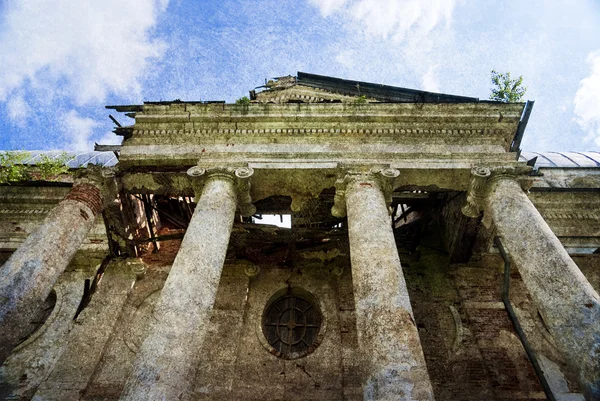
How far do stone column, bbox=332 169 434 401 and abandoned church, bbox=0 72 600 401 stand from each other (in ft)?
0.13

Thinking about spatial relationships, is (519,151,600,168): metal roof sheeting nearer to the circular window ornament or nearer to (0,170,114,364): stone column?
the circular window ornament

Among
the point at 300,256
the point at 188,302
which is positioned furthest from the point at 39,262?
the point at 300,256

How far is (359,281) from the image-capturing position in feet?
18.8

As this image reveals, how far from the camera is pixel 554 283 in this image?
220 inches

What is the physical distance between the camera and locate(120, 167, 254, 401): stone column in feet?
15.2

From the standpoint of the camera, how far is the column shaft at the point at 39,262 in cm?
565

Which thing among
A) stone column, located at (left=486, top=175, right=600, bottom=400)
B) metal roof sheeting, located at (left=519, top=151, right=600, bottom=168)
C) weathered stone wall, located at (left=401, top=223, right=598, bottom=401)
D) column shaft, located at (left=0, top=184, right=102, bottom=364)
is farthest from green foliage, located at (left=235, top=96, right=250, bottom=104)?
metal roof sheeting, located at (left=519, top=151, right=600, bottom=168)

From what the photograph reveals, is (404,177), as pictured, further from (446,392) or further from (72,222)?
(72,222)

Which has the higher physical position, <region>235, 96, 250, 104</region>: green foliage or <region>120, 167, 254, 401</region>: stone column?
<region>235, 96, 250, 104</region>: green foliage

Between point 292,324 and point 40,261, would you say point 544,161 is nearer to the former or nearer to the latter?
point 292,324

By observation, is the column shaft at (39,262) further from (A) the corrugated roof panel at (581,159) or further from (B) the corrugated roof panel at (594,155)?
(B) the corrugated roof panel at (594,155)

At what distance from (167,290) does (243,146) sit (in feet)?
12.3

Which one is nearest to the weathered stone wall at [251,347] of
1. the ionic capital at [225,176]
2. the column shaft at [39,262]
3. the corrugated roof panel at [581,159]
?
the column shaft at [39,262]

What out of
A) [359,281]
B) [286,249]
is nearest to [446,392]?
[359,281]
